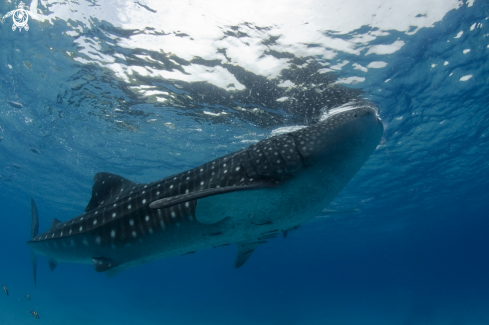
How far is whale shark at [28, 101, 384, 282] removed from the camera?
10.6 ft

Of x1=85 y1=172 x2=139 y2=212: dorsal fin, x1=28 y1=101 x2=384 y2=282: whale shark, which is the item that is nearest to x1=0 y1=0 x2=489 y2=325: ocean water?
x1=28 y1=101 x2=384 y2=282: whale shark

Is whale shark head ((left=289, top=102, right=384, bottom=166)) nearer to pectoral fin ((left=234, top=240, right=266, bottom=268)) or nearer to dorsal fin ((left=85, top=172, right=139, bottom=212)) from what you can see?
pectoral fin ((left=234, top=240, right=266, bottom=268))

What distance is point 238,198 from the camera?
309cm

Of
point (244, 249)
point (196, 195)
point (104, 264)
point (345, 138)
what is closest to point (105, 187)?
point (104, 264)

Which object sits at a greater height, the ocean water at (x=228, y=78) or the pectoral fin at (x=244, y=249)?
the ocean water at (x=228, y=78)

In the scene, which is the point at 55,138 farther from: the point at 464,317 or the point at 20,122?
the point at 464,317

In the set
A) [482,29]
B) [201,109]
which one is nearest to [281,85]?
[201,109]

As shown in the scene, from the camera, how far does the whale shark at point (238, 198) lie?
10.6ft

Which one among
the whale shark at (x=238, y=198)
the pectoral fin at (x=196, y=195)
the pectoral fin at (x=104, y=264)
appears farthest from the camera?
the pectoral fin at (x=104, y=264)

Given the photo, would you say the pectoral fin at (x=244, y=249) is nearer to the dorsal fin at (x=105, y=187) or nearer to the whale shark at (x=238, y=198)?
the whale shark at (x=238, y=198)

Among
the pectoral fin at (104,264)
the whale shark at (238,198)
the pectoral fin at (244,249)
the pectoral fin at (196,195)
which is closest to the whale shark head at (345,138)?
the whale shark at (238,198)

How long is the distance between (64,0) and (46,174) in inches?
830

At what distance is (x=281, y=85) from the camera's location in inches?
437

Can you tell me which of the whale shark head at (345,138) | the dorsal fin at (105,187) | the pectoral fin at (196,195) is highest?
the whale shark head at (345,138)
